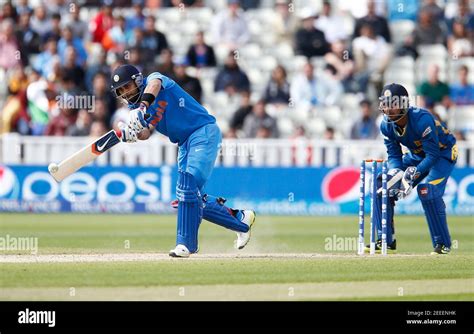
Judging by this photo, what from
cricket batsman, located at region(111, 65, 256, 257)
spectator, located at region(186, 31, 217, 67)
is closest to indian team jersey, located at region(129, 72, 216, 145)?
cricket batsman, located at region(111, 65, 256, 257)

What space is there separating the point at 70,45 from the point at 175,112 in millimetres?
11986

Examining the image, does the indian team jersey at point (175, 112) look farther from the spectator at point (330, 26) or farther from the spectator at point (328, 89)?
the spectator at point (330, 26)

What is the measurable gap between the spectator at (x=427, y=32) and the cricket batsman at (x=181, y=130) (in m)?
12.5

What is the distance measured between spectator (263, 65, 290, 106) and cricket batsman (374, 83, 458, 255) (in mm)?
9692

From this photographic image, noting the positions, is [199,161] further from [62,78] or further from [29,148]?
[62,78]

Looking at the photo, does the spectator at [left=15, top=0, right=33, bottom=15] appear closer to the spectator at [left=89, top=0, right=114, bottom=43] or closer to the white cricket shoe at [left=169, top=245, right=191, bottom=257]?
the spectator at [left=89, top=0, right=114, bottom=43]

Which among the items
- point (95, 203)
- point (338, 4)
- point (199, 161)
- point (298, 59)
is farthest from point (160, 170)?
point (199, 161)

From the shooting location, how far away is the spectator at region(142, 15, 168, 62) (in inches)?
920

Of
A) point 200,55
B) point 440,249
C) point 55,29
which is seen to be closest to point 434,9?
point 200,55

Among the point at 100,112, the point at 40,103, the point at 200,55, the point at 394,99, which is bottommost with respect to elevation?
the point at 394,99

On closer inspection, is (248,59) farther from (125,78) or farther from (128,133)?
(128,133)

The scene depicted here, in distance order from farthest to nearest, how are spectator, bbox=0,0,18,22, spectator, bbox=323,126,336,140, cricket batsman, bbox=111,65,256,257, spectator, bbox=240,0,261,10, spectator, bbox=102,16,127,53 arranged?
spectator, bbox=240,0,261,10 → spectator, bbox=0,0,18,22 → spectator, bbox=102,16,127,53 → spectator, bbox=323,126,336,140 → cricket batsman, bbox=111,65,256,257

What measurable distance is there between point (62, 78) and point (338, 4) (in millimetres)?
6579

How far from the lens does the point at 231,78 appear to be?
2308 centimetres
